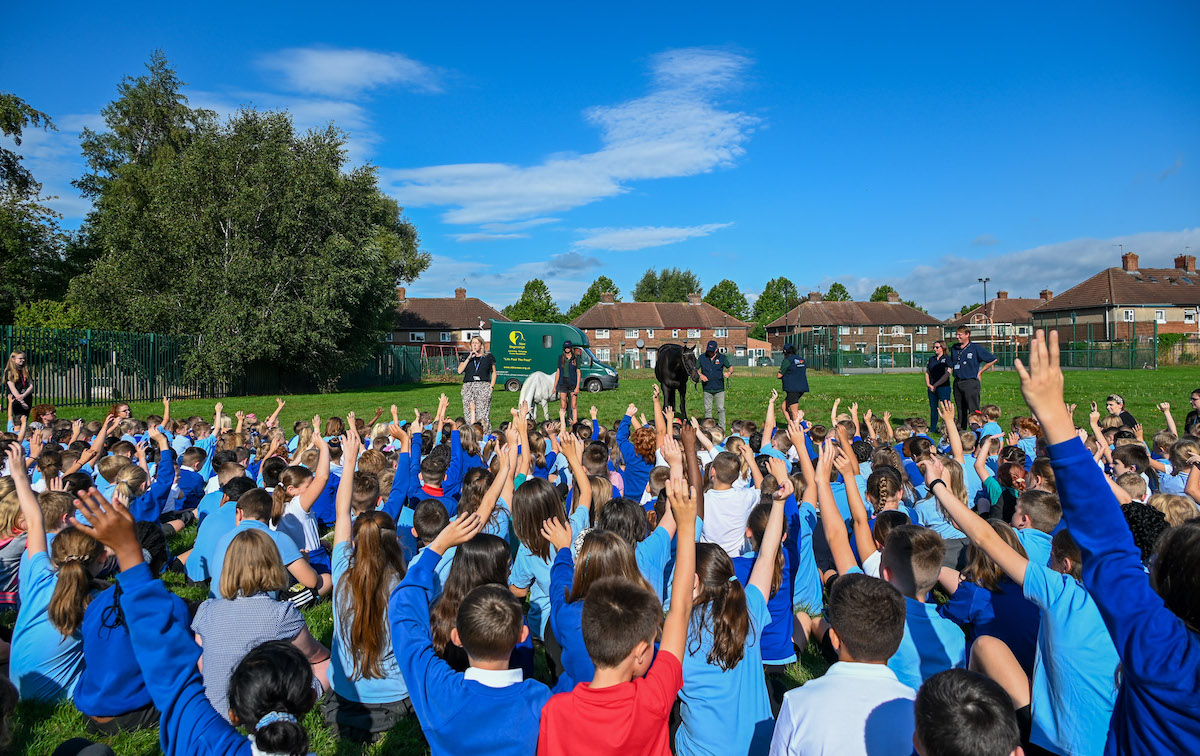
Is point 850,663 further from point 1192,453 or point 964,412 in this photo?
point 964,412

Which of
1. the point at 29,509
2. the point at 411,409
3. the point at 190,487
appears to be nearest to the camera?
the point at 29,509

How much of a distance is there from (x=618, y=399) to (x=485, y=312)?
169 ft

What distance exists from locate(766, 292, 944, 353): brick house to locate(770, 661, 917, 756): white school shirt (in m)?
77.3

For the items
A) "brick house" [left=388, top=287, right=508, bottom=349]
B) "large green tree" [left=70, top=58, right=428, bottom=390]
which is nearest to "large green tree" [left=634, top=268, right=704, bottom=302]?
"brick house" [left=388, top=287, right=508, bottom=349]

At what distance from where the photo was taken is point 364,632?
3725 mm

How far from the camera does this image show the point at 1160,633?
172 centimetres

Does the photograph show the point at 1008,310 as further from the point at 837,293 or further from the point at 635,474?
the point at 635,474

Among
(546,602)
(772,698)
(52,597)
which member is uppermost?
(52,597)

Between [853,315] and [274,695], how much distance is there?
276 feet

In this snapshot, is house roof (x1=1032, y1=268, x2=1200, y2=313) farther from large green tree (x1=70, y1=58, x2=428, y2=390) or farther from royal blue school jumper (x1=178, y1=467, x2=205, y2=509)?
royal blue school jumper (x1=178, y1=467, x2=205, y2=509)

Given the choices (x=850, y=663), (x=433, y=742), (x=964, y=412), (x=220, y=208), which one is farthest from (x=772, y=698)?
(x=220, y=208)

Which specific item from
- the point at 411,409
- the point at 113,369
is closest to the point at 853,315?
the point at 411,409

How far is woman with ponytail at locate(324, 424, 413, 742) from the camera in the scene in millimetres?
3637

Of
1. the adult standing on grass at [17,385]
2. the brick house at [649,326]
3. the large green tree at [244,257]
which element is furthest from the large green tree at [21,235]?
the brick house at [649,326]
